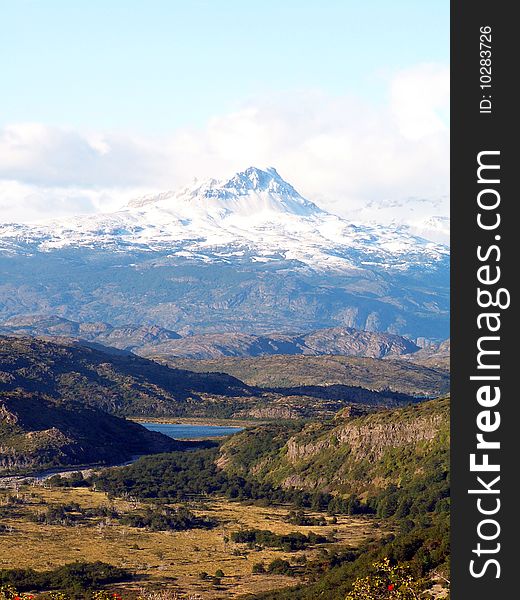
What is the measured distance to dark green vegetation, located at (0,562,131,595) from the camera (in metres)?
124

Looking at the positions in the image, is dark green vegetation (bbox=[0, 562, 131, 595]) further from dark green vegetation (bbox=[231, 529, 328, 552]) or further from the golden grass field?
dark green vegetation (bbox=[231, 529, 328, 552])

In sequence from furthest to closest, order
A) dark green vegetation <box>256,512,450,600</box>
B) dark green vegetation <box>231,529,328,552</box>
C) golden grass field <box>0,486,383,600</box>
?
dark green vegetation <box>231,529,328,552</box> < golden grass field <box>0,486,383,600</box> < dark green vegetation <box>256,512,450,600</box>

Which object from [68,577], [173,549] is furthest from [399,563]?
[173,549]

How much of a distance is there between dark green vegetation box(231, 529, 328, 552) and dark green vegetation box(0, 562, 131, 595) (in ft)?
107

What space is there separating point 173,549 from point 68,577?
3205 cm

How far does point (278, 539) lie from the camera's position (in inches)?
6526

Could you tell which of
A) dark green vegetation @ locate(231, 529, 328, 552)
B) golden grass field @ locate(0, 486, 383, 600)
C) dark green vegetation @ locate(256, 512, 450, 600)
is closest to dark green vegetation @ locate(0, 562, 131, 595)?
golden grass field @ locate(0, 486, 383, 600)

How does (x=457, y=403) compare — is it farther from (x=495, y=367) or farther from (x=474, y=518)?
(x=474, y=518)

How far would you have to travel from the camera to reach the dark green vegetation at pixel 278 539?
535 feet

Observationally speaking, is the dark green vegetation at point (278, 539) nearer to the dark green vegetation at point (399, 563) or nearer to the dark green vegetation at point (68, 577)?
the dark green vegetation at point (399, 563)

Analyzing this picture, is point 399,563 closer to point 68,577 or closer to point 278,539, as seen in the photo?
point 68,577

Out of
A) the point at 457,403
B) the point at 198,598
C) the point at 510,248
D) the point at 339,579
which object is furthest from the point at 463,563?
the point at 198,598

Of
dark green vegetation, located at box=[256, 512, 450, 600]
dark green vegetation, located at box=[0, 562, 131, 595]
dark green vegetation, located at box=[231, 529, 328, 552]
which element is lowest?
dark green vegetation, located at box=[0, 562, 131, 595]

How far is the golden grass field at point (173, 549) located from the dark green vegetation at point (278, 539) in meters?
2.21
